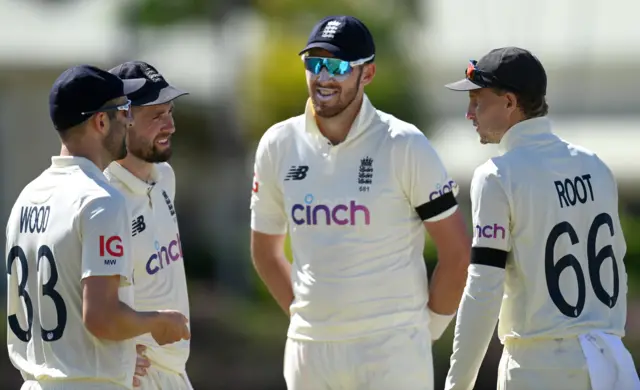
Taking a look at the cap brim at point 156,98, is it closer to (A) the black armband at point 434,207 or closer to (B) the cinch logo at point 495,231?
(A) the black armband at point 434,207

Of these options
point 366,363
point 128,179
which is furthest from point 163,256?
point 366,363

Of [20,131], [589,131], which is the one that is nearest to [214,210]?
[20,131]

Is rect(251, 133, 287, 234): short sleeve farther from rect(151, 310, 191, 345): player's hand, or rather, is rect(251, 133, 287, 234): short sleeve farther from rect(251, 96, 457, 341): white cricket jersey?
rect(151, 310, 191, 345): player's hand

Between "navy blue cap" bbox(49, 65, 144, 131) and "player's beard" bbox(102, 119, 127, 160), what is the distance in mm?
100

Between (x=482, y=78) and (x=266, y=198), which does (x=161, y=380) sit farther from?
(x=482, y=78)

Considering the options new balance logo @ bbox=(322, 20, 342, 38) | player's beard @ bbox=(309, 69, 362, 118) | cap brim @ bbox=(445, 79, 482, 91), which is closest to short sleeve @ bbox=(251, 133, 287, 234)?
player's beard @ bbox=(309, 69, 362, 118)

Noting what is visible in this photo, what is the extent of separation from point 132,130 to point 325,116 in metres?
0.85

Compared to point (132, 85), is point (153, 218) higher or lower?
lower

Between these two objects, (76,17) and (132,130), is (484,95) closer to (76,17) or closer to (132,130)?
(132,130)

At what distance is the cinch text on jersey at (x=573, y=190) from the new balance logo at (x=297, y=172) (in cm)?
138

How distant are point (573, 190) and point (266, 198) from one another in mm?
1715

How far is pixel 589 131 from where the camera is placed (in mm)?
26016

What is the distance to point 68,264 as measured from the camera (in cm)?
445

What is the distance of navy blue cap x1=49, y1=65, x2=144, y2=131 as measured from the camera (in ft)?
15.1
